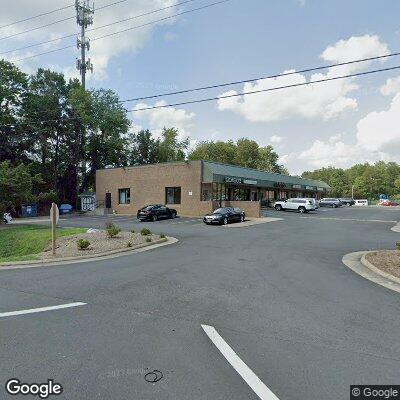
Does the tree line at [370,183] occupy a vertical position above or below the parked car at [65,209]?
above

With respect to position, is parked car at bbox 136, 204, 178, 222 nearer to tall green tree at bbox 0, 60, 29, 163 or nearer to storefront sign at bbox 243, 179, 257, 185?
storefront sign at bbox 243, 179, 257, 185

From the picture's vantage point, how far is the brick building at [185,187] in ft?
118

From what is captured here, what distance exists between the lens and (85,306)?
7043mm

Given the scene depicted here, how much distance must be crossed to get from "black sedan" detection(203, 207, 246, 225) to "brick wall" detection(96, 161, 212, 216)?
19.8 feet

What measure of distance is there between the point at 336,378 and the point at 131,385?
239 centimetres

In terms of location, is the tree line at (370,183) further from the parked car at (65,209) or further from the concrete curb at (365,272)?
the concrete curb at (365,272)

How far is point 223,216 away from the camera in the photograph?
2786 centimetres

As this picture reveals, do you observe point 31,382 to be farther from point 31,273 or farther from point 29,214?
point 29,214

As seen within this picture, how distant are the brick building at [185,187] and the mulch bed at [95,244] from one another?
1722cm

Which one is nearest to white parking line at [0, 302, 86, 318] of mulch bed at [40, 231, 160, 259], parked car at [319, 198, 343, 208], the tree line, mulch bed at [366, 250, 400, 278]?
mulch bed at [40, 231, 160, 259]

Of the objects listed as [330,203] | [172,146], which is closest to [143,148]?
[172,146]

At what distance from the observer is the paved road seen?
411 cm

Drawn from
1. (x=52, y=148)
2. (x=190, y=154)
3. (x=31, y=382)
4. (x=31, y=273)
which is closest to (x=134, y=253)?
(x=31, y=273)

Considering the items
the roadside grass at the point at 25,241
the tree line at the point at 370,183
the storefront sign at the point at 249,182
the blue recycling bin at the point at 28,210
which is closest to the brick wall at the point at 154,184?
the storefront sign at the point at 249,182
